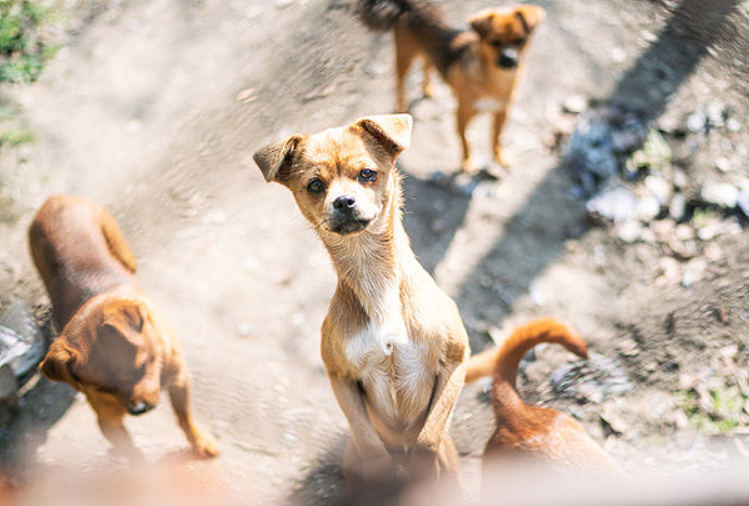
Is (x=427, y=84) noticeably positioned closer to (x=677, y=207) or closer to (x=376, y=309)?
(x=677, y=207)

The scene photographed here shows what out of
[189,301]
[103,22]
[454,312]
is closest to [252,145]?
[189,301]

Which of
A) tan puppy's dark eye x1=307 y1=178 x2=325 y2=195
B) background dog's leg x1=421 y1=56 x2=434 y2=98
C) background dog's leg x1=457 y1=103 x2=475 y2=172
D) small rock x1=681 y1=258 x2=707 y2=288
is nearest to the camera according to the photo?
tan puppy's dark eye x1=307 y1=178 x2=325 y2=195

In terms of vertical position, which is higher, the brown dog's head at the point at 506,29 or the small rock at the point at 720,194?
the brown dog's head at the point at 506,29

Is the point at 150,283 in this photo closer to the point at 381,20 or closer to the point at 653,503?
the point at 381,20

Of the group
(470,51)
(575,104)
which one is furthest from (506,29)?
(575,104)

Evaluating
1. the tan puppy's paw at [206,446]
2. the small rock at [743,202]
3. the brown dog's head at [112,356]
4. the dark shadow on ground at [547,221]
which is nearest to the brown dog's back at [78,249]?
the brown dog's head at [112,356]

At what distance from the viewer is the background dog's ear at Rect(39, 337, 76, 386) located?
7.02 ft

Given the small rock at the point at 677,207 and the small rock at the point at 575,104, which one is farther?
the small rock at the point at 575,104

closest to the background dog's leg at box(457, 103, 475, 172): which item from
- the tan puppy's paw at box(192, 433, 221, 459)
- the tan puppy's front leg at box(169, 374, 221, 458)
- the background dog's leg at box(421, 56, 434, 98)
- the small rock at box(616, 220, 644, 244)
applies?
the background dog's leg at box(421, 56, 434, 98)

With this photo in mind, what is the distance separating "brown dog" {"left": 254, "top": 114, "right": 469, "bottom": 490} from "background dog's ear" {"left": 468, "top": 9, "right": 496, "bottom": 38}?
1.34 metres

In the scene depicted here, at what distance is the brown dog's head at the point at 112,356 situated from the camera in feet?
7.14

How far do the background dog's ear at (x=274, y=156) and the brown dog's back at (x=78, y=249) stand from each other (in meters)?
→ 1.16

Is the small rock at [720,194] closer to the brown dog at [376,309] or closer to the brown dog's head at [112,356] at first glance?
the brown dog at [376,309]

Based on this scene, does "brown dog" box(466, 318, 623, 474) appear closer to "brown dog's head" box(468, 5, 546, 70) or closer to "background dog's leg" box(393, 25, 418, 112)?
"background dog's leg" box(393, 25, 418, 112)
